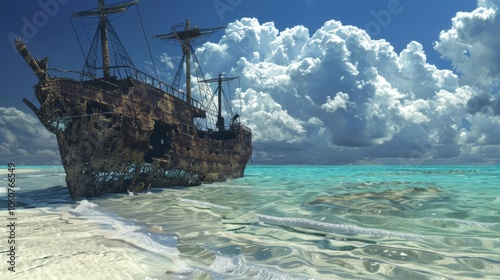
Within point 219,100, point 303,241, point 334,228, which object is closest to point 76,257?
point 303,241

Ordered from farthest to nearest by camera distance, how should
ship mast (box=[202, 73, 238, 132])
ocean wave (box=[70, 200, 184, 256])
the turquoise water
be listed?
ship mast (box=[202, 73, 238, 132]) < ocean wave (box=[70, 200, 184, 256]) < the turquoise water

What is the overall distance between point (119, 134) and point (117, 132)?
21 centimetres

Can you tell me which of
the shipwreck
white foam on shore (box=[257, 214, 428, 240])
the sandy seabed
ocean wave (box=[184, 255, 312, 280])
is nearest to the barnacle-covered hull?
the shipwreck

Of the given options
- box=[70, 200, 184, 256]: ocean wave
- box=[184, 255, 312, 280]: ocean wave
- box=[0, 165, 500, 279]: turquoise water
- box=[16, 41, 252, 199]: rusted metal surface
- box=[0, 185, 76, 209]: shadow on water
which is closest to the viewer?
box=[184, 255, 312, 280]: ocean wave

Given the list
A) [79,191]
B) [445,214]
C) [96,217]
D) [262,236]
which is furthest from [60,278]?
[79,191]

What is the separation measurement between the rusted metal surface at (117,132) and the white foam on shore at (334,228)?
13449 millimetres

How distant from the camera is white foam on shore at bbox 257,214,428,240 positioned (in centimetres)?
802

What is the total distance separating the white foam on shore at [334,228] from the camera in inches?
316

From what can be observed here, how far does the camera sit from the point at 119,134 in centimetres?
2138

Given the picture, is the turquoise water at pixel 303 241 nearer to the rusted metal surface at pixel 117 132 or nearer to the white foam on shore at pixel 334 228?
the white foam on shore at pixel 334 228

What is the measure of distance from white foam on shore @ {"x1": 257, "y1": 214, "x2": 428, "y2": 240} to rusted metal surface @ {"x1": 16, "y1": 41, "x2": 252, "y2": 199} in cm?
1345

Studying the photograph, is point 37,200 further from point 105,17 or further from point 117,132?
point 105,17

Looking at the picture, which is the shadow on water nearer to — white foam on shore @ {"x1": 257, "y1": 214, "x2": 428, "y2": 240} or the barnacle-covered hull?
the barnacle-covered hull

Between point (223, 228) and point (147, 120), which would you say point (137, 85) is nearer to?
point (147, 120)
